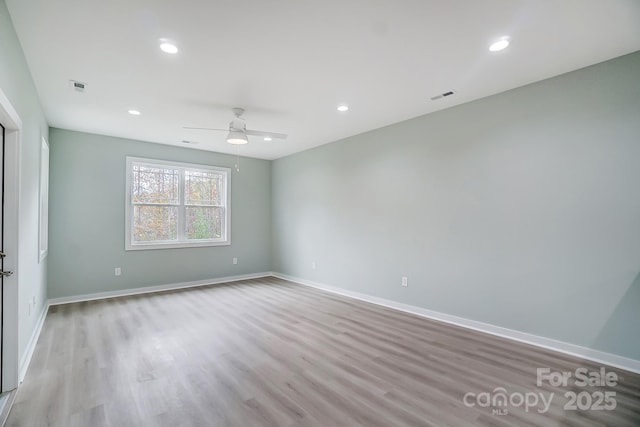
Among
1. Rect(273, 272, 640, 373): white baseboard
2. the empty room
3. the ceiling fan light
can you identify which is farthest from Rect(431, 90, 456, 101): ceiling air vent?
Rect(273, 272, 640, 373): white baseboard

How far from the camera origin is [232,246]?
6.46 m

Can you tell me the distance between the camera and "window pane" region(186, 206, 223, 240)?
597 centimetres

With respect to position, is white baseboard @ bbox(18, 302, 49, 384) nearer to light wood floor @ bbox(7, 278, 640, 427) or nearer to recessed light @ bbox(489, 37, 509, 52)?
light wood floor @ bbox(7, 278, 640, 427)

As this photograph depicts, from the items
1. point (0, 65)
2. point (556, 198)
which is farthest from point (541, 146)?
point (0, 65)

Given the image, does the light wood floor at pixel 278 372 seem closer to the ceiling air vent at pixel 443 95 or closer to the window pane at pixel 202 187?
the window pane at pixel 202 187

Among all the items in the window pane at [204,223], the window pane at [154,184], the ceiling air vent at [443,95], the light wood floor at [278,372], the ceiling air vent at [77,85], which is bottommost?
the light wood floor at [278,372]

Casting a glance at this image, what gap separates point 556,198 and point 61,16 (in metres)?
4.43

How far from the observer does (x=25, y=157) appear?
271 cm

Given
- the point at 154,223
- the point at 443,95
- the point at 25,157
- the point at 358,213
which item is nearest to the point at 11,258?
the point at 25,157

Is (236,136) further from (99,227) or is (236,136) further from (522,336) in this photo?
→ (522,336)

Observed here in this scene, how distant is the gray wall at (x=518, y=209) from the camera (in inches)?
105

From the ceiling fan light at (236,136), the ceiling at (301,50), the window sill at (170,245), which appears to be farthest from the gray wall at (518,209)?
the window sill at (170,245)

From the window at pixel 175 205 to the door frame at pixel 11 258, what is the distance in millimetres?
3043

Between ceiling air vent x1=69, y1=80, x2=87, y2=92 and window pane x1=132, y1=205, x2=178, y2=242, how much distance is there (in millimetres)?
2494
